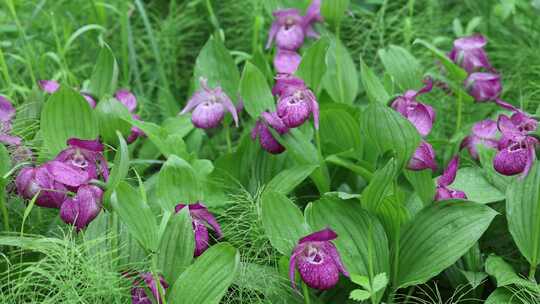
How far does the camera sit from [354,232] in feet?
4.50

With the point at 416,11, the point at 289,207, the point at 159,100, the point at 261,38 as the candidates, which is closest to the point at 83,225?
the point at 289,207

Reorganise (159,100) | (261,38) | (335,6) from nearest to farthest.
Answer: (335,6), (159,100), (261,38)

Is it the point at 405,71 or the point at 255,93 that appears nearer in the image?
the point at 255,93

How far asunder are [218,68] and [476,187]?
634 millimetres

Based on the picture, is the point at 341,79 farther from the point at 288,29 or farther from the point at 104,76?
the point at 104,76

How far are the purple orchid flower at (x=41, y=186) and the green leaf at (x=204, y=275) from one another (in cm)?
27

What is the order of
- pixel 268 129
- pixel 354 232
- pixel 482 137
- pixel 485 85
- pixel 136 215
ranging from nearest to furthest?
pixel 136 215 < pixel 354 232 < pixel 268 129 < pixel 482 137 < pixel 485 85

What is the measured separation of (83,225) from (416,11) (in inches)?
59.7

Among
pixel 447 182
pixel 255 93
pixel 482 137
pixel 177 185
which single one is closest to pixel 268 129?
pixel 255 93

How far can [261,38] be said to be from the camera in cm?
233

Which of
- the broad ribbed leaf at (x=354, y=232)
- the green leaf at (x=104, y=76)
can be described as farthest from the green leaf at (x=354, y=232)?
the green leaf at (x=104, y=76)

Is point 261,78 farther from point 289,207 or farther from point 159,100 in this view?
point 159,100

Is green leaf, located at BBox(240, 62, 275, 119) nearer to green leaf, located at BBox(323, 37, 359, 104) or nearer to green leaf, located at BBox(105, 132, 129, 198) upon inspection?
green leaf, located at BBox(323, 37, 359, 104)

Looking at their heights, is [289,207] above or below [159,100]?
above
